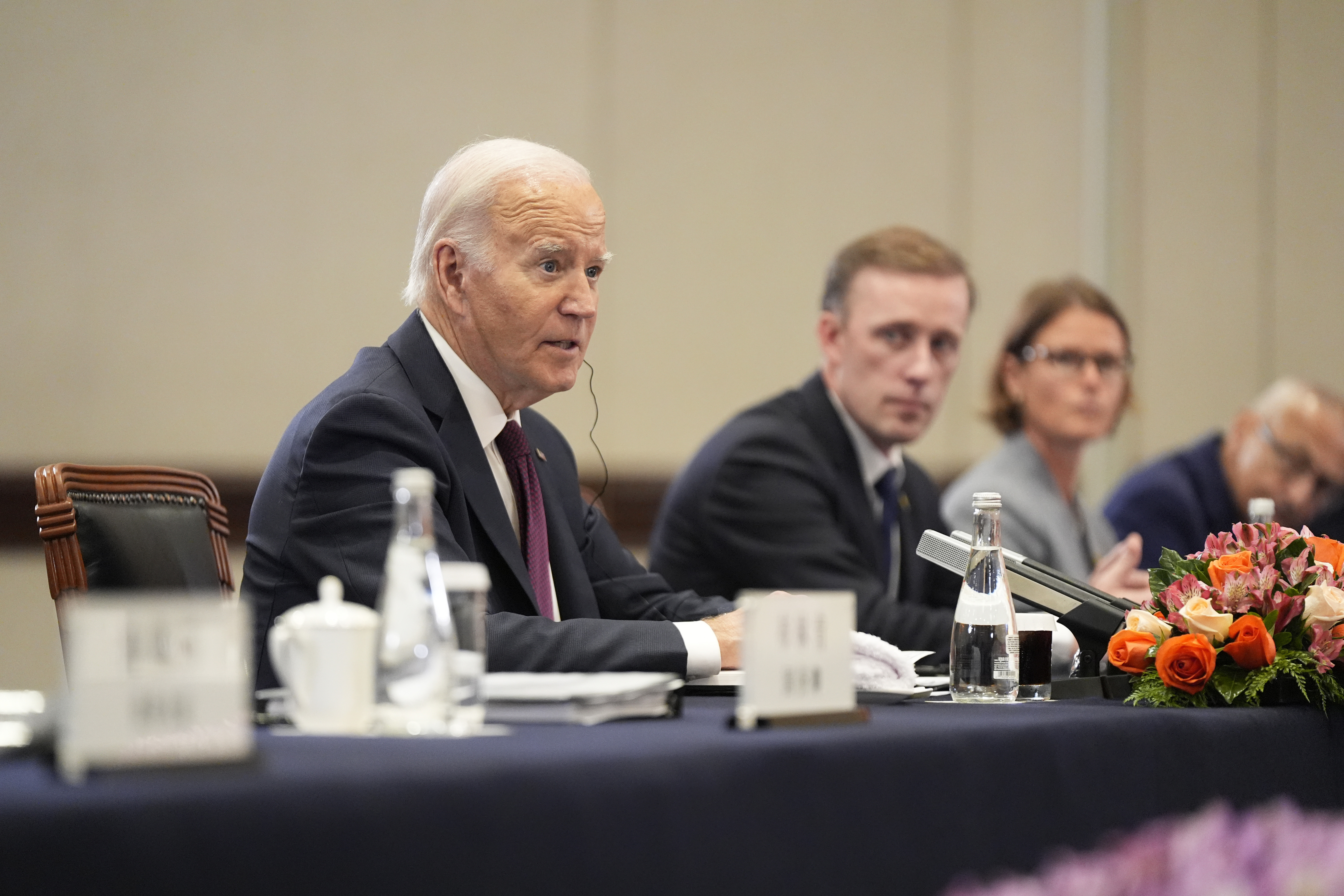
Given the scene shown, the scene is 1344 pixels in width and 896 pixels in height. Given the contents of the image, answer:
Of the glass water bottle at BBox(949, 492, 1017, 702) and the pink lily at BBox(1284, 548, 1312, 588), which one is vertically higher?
the pink lily at BBox(1284, 548, 1312, 588)

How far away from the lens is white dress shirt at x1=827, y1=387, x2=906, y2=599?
3.02 m

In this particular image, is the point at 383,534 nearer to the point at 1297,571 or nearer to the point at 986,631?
the point at 986,631

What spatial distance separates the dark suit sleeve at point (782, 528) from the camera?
2.75 m

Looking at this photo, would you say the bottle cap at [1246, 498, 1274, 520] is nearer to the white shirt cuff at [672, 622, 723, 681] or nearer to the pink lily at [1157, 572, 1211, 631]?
the pink lily at [1157, 572, 1211, 631]

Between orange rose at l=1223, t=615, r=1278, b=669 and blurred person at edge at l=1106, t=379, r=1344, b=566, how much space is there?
2.49 meters

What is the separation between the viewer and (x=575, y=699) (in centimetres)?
114

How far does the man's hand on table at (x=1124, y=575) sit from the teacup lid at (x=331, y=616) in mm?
1752

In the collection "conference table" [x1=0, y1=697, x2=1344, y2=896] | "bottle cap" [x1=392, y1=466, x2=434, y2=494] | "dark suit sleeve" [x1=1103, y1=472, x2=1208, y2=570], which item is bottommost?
"conference table" [x1=0, y1=697, x2=1344, y2=896]

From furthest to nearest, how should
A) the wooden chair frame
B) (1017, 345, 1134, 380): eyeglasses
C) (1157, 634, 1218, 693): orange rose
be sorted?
(1017, 345, 1134, 380): eyeglasses → the wooden chair frame → (1157, 634, 1218, 693): orange rose

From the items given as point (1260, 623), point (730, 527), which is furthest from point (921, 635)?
point (1260, 623)

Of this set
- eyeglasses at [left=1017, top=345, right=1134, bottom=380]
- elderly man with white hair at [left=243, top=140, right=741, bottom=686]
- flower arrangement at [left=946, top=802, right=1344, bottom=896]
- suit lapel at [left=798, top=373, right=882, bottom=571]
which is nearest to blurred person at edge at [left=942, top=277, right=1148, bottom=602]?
eyeglasses at [left=1017, top=345, right=1134, bottom=380]

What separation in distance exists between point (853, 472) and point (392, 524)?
1.59 meters

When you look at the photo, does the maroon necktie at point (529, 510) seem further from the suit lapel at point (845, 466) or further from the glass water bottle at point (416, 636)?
the suit lapel at point (845, 466)

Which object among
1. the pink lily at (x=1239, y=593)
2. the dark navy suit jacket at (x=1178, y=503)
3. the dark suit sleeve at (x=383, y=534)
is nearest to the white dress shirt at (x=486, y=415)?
the dark suit sleeve at (x=383, y=534)
